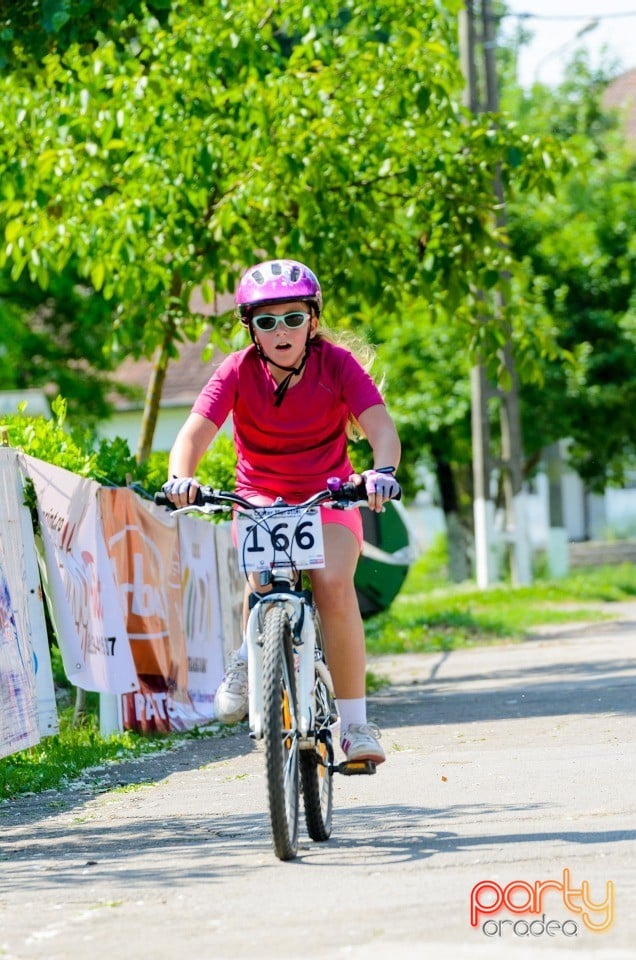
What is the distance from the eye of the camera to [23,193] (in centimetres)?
1345

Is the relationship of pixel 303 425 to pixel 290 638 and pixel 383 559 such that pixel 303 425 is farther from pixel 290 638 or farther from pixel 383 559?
pixel 383 559

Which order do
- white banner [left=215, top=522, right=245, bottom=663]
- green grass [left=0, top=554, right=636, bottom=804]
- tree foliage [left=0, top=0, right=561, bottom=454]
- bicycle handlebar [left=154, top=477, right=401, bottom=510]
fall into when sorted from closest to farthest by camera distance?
bicycle handlebar [left=154, top=477, right=401, bottom=510] → green grass [left=0, top=554, right=636, bottom=804] → tree foliage [left=0, top=0, right=561, bottom=454] → white banner [left=215, top=522, right=245, bottom=663]

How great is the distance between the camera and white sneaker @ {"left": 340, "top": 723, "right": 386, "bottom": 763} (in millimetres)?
6051

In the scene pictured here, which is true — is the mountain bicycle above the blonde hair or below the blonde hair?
below

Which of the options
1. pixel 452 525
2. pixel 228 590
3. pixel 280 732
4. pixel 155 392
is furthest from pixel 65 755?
pixel 452 525

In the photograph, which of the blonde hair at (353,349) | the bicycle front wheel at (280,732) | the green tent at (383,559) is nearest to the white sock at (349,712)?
the bicycle front wheel at (280,732)

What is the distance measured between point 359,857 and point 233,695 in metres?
0.72

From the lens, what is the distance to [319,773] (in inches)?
239

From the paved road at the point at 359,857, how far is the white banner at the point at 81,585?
0.59 meters

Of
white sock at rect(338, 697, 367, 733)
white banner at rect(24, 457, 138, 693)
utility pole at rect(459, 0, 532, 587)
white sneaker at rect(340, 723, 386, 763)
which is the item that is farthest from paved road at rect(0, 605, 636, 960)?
utility pole at rect(459, 0, 532, 587)

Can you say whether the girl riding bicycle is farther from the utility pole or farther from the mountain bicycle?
the utility pole

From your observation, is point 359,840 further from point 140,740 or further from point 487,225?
point 487,225

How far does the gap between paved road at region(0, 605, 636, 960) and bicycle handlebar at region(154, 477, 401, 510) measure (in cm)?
118

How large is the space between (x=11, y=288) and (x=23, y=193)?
56.9 feet
